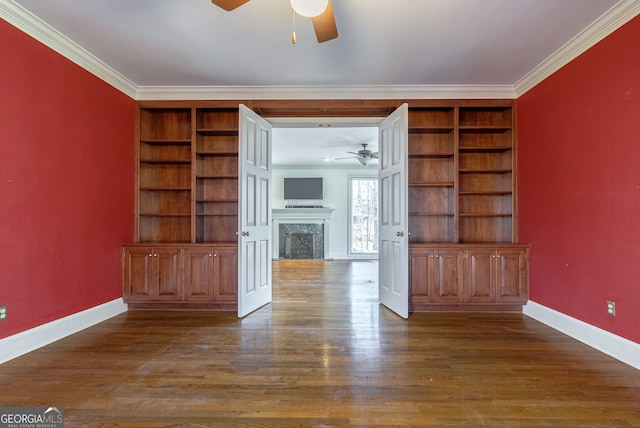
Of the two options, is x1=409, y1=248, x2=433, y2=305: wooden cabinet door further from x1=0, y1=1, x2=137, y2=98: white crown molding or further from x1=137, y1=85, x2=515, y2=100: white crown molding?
x1=0, y1=1, x2=137, y2=98: white crown molding

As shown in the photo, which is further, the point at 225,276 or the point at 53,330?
the point at 225,276

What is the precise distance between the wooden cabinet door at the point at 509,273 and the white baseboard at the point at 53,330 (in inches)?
175

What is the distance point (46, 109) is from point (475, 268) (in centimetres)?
459

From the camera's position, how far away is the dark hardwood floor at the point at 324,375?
1728 millimetres

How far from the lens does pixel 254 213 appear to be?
370cm

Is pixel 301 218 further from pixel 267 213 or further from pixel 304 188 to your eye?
pixel 267 213

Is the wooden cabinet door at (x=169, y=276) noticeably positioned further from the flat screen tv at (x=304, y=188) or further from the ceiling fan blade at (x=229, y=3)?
the flat screen tv at (x=304, y=188)

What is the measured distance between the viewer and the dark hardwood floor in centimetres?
173

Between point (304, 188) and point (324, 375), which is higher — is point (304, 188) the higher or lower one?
the higher one

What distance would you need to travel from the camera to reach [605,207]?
101 inches

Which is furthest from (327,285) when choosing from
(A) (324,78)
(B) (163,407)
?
(B) (163,407)

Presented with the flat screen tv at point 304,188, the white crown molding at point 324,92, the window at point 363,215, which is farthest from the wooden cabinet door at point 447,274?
the flat screen tv at point 304,188

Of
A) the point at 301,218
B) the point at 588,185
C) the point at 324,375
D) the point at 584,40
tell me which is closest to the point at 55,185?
the point at 324,375

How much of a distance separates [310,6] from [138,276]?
11.2 ft
